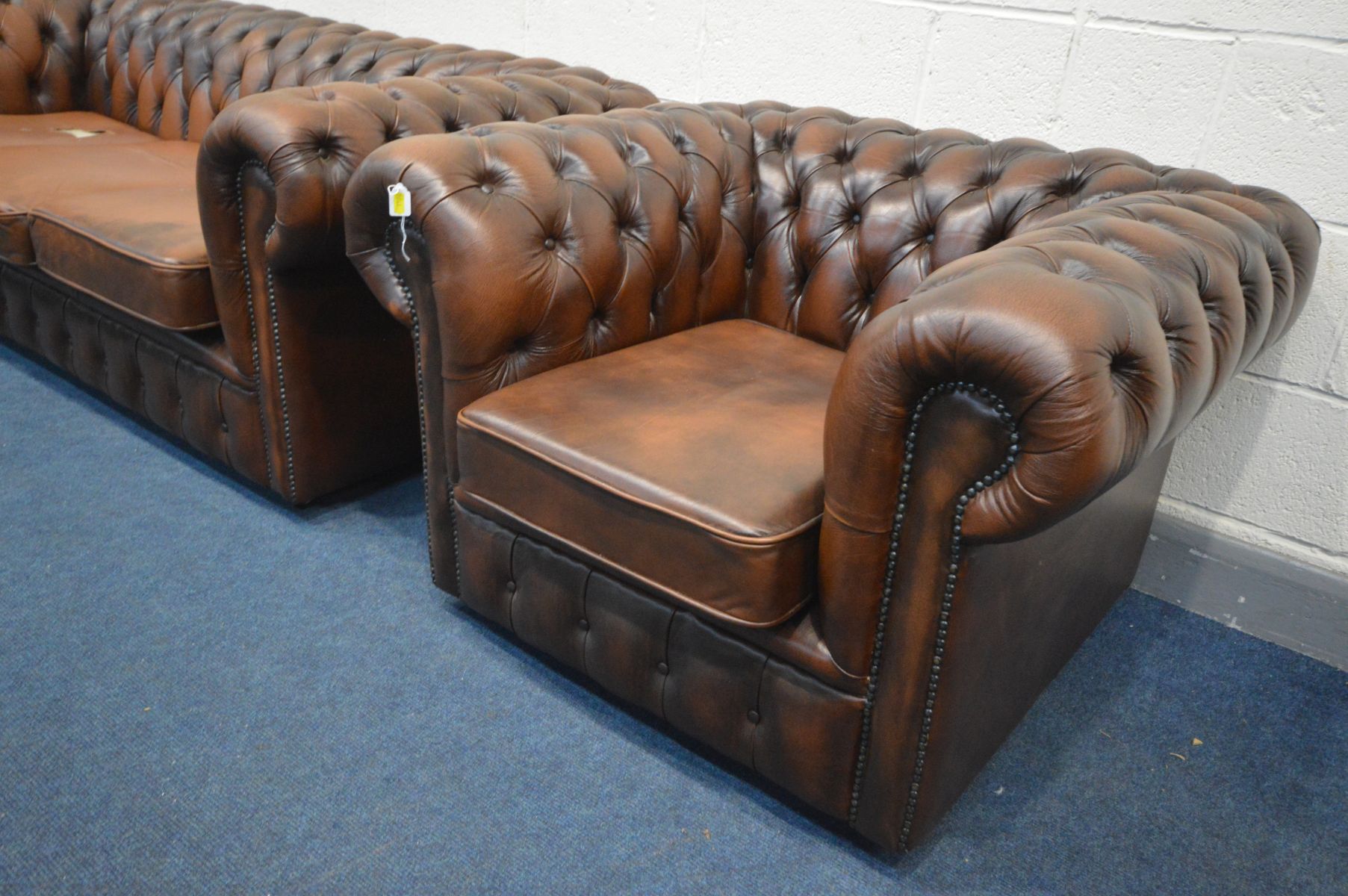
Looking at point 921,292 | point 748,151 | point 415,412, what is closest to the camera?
point 921,292

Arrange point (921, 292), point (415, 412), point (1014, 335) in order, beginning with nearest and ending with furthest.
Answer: point (1014, 335)
point (921, 292)
point (415, 412)

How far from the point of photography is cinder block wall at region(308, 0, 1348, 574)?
1.67 metres

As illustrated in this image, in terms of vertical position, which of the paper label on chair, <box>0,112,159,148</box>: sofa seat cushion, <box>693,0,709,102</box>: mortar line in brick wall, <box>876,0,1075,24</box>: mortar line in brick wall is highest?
<box>876,0,1075,24</box>: mortar line in brick wall

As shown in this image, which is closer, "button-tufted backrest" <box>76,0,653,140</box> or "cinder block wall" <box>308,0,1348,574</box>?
"cinder block wall" <box>308,0,1348,574</box>

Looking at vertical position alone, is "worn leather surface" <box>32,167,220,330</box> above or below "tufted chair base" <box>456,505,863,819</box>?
above

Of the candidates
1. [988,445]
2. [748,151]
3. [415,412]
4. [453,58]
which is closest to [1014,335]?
[988,445]

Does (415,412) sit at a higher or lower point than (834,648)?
lower

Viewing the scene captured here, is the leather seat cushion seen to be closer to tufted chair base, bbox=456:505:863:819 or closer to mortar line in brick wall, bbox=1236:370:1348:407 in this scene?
tufted chair base, bbox=456:505:863:819

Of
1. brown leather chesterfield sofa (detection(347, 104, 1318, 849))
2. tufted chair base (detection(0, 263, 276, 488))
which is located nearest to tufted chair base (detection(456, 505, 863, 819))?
brown leather chesterfield sofa (detection(347, 104, 1318, 849))

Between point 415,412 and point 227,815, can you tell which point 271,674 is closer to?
point 227,815

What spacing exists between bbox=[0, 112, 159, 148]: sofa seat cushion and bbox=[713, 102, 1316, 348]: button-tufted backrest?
78.5 inches

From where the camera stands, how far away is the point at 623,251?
1707 mm

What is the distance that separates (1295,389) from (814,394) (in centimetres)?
91

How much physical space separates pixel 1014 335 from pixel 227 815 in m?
1.17
